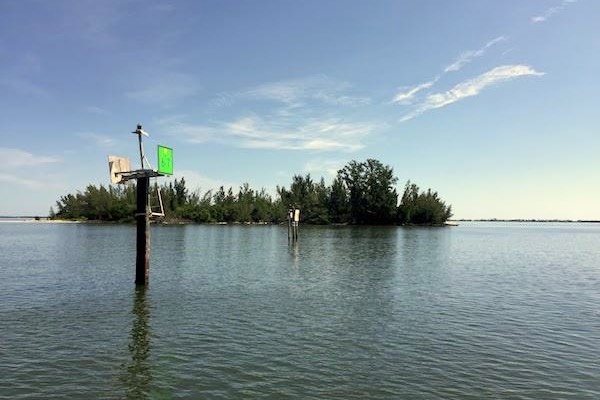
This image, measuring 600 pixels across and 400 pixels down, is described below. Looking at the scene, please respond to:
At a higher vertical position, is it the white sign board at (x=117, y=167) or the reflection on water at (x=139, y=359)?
the white sign board at (x=117, y=167)

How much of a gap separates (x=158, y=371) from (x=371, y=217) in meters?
162

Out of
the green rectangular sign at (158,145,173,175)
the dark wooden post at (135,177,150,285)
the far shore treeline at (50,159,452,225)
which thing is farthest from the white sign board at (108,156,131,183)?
the far shore treeline at (50,159,452,225)

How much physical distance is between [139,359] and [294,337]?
5078mm

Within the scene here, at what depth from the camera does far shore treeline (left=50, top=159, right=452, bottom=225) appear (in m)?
170

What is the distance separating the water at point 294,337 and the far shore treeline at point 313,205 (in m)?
139

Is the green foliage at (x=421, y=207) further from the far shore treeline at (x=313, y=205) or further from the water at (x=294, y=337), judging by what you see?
the water at (x=294, y=337)

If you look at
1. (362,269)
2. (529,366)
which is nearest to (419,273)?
(362,269)

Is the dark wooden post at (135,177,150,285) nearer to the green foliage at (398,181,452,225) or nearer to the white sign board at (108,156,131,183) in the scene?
the white sign board at (108,156,131,183)

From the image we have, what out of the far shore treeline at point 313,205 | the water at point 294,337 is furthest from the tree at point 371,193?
the water at point 294,337

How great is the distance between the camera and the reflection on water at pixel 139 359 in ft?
34.9

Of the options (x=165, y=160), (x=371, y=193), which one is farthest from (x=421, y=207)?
(x=165, y=160)

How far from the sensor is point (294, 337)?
15.5 m

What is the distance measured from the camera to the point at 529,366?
1288cm

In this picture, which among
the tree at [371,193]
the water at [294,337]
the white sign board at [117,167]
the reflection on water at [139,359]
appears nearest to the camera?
the reflection on water at [139,359]
